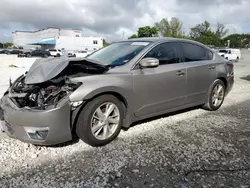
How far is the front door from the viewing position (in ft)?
12.8

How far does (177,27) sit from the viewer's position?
2564 inches

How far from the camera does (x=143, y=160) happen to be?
125 inches

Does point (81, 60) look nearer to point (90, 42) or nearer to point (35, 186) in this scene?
point (35, 186)

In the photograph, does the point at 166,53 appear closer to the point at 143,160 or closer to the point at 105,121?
the point at 105,121

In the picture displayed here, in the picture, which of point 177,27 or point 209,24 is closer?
point 177,27

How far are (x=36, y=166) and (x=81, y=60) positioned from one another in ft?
5.01

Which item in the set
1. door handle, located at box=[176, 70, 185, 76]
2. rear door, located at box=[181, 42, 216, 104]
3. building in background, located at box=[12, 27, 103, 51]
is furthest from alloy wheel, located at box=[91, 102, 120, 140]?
building in background, located at box=[12, 27, 103, 51]

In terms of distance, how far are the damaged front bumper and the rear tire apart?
325 centimetres

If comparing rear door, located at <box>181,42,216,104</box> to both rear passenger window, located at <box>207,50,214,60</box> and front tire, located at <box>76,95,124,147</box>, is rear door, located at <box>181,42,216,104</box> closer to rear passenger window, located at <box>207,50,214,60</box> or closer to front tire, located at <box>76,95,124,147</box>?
rear passenger window, located at <box>207,50,214,60</box>

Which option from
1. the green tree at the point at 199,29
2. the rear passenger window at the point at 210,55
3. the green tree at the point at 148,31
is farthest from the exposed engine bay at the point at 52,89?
the green tree at the point at 199,29

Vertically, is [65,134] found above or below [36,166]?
above

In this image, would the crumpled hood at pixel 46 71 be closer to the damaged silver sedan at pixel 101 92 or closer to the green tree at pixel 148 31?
the damaged silver sedan at pixel 101 92

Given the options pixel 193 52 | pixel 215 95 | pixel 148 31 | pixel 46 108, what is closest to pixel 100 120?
pixel 46 108

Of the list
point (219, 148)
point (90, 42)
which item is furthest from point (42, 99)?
point (90, 42)
